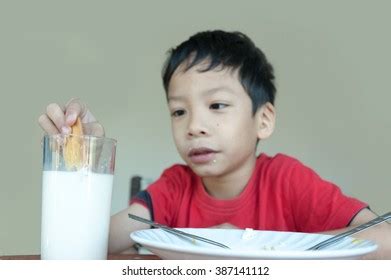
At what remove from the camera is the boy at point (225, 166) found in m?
1.13

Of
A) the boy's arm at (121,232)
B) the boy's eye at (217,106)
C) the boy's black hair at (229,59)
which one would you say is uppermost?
the boy's black hair at (229,59)

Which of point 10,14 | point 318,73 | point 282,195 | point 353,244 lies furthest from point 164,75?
point 10,14

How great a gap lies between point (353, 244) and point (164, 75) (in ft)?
2.55

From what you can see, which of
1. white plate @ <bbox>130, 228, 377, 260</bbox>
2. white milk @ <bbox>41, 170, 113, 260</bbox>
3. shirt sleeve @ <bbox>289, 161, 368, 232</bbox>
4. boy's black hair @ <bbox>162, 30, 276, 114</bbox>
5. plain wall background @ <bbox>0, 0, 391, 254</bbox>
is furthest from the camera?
plain wall background @ <bbox>0, 0, 391, 254</bbox>

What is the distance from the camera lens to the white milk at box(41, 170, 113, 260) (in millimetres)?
660

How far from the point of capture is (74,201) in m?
0.66

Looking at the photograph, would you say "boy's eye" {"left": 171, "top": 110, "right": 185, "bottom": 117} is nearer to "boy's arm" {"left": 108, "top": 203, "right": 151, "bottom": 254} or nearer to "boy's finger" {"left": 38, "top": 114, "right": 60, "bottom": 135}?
"boy's arm" {"left": 108, "top": 203, "right": 151, "bottom": 254}

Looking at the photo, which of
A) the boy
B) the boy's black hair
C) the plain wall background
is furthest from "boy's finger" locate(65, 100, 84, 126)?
the plain wall background

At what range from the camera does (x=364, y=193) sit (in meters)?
2.45

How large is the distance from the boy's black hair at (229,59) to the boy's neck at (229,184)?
0.16 m

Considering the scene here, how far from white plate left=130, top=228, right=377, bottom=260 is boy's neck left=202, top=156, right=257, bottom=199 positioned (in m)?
0.50

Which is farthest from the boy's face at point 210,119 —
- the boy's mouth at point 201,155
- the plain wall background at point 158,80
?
the plain wall background at point 158,80

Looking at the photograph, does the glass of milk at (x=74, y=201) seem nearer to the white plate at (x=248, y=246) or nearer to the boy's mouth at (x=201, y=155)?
the white plate at (x=248, y=246)
